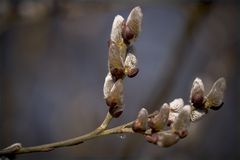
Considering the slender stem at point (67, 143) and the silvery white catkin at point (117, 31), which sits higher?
the silvery white catkin at point (117, 31)

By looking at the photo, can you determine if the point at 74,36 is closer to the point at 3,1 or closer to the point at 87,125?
the point at 87,125

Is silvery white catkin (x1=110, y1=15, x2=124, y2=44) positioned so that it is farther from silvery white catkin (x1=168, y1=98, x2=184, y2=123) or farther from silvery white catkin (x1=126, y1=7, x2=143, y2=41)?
silvery white catkin (x1=168, y1=98, x2=184, y2=123)

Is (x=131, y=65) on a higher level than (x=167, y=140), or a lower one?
higher

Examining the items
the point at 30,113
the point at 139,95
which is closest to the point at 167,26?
the point at 139,95

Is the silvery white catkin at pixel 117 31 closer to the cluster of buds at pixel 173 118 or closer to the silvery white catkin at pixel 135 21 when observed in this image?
the silvery white catkin at pixel 135 21

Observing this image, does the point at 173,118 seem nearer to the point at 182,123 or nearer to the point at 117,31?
the point at 182,123

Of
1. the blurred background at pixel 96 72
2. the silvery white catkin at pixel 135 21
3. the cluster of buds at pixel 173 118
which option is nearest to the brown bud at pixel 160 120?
the cluster of buds at pixel 173 118

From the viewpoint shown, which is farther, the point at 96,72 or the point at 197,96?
the point at 96,72

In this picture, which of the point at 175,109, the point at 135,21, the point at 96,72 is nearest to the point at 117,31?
the point at 135,21
